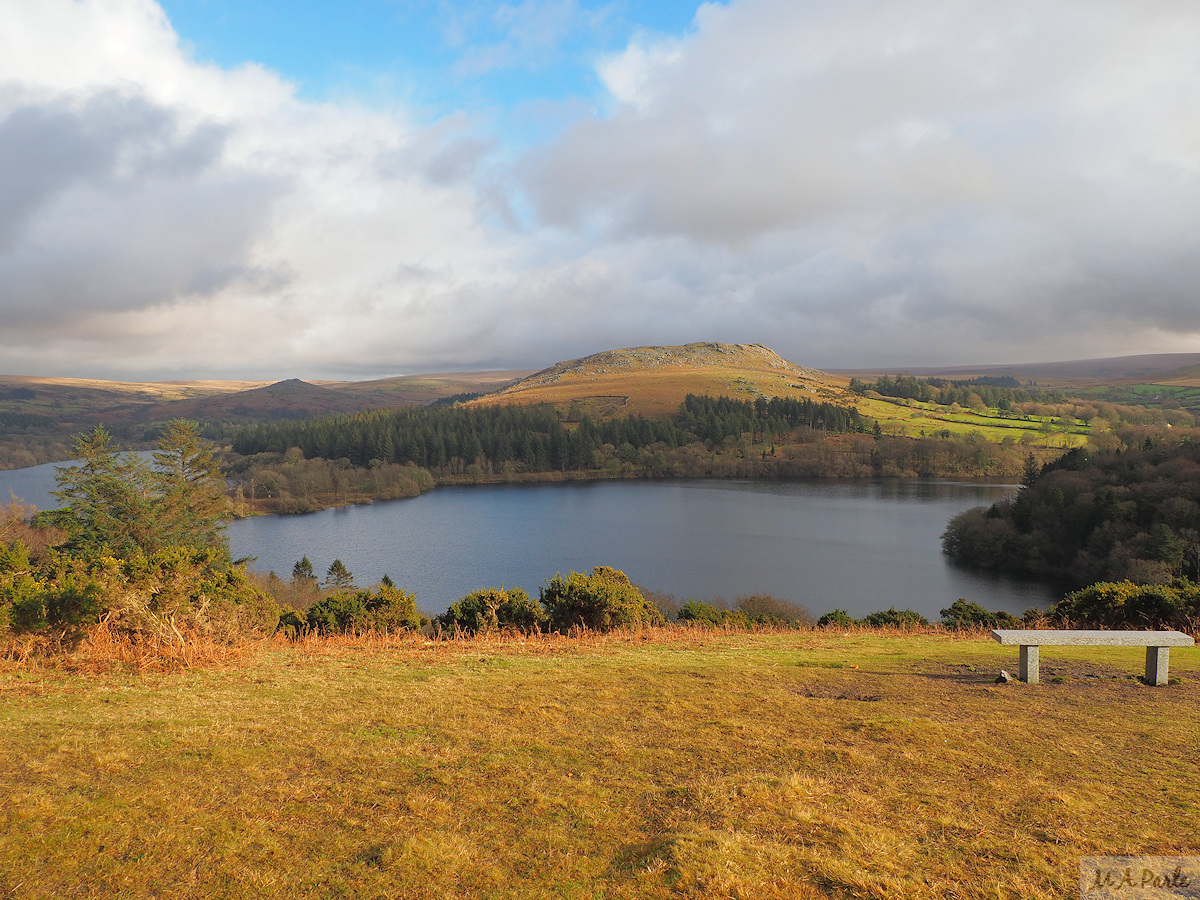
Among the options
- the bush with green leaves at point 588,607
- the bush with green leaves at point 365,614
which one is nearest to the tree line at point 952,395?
the bush with green leaves at point 588,607

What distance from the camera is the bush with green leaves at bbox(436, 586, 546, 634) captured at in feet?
48.0

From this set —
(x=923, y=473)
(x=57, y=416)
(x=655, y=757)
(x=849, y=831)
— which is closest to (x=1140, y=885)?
(x=849, y=831)

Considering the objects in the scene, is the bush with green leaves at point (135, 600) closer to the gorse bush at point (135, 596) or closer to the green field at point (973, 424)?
the gorse bush at point (135, 596)

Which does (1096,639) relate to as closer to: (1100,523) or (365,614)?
(365,614)

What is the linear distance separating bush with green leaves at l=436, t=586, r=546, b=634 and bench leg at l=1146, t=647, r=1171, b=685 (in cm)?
1076

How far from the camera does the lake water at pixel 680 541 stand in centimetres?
4425

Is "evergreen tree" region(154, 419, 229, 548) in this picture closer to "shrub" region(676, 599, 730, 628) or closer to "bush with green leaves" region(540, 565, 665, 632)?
"bush with green leaves" region(540, 565, 665, 632)

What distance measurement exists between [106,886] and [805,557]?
172 ft

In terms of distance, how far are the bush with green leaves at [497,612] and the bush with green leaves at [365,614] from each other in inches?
36.5

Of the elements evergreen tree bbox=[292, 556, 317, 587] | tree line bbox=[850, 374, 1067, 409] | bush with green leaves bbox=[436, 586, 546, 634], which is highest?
tree line bbox=[850, 374, 1067, 409]

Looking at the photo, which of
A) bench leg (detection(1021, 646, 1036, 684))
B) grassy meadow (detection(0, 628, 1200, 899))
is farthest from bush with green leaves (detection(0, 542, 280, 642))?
bench leg (detection(1021, 646, 1036, 684))

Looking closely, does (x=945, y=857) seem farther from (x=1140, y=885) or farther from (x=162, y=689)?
(x=162, y=689)

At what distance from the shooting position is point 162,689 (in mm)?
7344

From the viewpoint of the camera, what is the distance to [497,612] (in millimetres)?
14891
